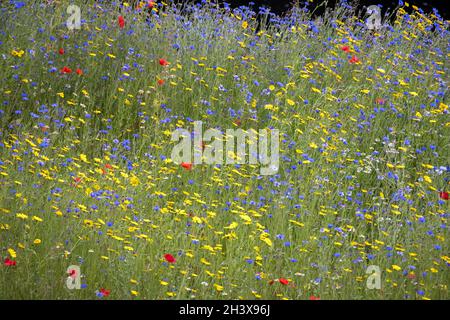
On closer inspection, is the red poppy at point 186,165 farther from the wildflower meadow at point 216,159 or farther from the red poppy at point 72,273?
the red poppy at point 72,273

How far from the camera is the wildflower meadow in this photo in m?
3.83

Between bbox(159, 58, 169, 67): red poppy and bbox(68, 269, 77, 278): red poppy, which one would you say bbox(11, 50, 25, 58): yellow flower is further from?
bbox(68, 269, 77, 278): red poppy

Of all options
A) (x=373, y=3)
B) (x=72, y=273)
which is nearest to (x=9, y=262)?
(x=72, y=273)

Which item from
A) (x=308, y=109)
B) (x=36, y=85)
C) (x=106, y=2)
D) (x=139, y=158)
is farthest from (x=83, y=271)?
(x=106, y=2)

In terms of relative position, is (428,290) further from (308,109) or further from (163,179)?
(308,109)

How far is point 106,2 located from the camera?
695cm

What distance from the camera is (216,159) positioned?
196 inches

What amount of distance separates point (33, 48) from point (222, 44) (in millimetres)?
1683

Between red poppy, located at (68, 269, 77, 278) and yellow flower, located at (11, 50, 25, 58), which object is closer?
red poppy, located at (68, 269, 77, 278)

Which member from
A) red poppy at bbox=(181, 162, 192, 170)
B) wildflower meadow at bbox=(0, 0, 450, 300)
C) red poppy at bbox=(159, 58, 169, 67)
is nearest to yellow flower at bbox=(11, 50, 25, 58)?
wildflower meadow at bbox=(0, 0, 450, 300)

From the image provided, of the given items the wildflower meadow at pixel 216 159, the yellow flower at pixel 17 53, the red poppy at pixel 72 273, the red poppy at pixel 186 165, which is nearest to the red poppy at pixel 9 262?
the wildflower meadow at pixel 216 159

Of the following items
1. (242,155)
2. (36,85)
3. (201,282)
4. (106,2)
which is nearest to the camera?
(201,282)
